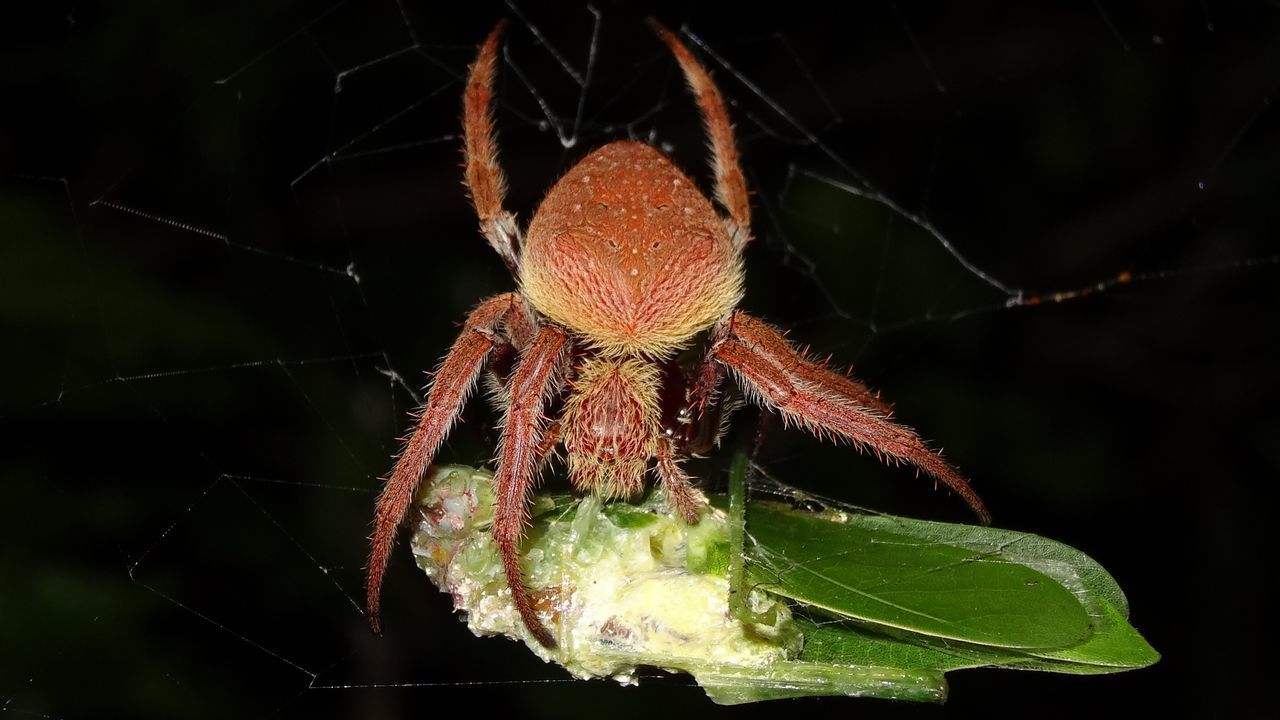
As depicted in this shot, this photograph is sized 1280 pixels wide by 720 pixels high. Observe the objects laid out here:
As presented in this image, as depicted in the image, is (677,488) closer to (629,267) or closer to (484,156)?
(629,267)

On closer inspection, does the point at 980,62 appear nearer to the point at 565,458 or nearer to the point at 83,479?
the point at 565,458

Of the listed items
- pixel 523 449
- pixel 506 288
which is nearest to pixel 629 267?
pixel 523 449

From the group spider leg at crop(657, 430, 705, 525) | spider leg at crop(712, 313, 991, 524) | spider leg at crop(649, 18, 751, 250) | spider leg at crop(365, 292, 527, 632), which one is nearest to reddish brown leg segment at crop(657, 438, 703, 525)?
spider leg at crop(657, 430, 705, 525)

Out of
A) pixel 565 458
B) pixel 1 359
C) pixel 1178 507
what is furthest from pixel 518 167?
pixel 1178 507

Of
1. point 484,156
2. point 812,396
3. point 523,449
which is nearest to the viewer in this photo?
point 523,449

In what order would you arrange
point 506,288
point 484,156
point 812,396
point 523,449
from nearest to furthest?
point 523,449 → point 812,396 → point 484,156 → point 506,288

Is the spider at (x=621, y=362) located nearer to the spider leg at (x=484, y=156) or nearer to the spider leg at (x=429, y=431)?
the spider leg at (x=429, y=431)

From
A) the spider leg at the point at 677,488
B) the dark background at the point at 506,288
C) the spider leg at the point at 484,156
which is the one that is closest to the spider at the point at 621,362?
the spider leg at the point at 677,488
